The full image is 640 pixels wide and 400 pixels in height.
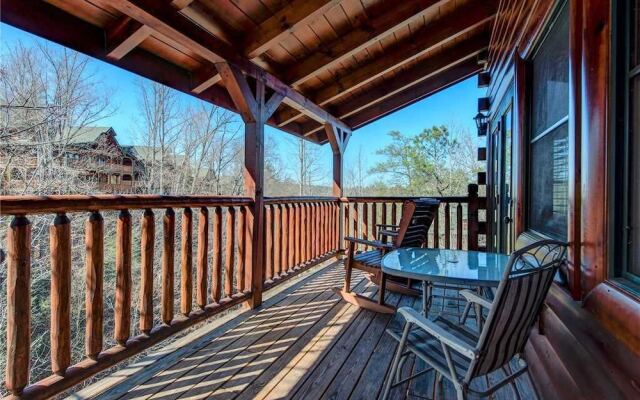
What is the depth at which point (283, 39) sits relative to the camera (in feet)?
9.14

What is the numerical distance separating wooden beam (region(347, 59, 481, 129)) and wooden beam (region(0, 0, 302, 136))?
3.30 meters

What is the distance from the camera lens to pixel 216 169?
12.3 meters

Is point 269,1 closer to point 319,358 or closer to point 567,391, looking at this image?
point 319,358

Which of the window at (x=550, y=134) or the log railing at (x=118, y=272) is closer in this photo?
the log railing at (x=118, y=272)

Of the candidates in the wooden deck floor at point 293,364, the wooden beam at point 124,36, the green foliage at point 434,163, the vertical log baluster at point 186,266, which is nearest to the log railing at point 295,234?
the wooden deck floor at point 293,364

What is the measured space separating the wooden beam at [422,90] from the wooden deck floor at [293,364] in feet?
11.8

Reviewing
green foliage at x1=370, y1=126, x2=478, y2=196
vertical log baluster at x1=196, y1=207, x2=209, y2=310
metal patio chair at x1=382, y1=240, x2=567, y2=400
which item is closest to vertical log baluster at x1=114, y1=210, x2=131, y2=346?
vertical log baluster at x1=196, y1=207, x2=209, y2=310

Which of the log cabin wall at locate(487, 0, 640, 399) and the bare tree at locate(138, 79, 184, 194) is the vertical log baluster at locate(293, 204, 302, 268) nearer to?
the log cabin wall at locate(487, 0, 640, 399)

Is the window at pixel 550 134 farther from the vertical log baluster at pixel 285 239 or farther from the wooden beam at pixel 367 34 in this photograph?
the vertical log baluster at pixel 285 239

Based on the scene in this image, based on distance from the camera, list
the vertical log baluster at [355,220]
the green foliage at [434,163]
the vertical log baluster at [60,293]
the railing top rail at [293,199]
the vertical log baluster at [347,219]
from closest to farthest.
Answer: the vertical log baluster at [60,293] → the railing top rail at [293,199] → the vertical log baluster at [355,220] → the vertical log baluster at [347,219] → the green foliage at [434,163]

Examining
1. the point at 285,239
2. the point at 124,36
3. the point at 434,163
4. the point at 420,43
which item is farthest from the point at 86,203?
the point at 434,163

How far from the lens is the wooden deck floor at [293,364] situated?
5.90 feet

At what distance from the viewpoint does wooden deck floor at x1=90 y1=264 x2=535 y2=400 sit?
1.80 metres

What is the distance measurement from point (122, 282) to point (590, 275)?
232cm
